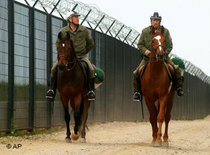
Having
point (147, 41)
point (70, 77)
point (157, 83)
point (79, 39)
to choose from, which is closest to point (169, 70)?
point (157, 83)

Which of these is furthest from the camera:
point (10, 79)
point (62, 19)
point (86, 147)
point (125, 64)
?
point (125, 64)

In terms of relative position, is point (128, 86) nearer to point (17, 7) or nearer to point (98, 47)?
point (98, 47)

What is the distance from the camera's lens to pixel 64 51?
11.9 m

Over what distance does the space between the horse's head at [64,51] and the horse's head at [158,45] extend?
5.90ft

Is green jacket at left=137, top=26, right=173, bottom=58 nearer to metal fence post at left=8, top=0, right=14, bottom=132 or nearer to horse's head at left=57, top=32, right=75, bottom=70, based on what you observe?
horse's head at left=57, top=32, right=75, bottom=70

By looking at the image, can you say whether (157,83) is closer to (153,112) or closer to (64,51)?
(153,112)

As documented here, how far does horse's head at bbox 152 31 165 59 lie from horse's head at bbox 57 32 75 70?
1798 mm

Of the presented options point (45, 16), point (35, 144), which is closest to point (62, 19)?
point (45, 16)

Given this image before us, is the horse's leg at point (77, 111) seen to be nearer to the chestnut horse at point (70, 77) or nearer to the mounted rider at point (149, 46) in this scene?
the chestnut horse at point (70, 77)

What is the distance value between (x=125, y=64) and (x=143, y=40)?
14.2 m

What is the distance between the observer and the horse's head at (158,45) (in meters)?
11.2

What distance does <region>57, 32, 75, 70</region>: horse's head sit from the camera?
11820 mm

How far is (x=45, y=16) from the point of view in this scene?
672 inches

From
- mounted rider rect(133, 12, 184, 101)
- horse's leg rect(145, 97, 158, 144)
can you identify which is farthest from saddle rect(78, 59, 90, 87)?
horse's leg rect(145, 97, 158, 144)
